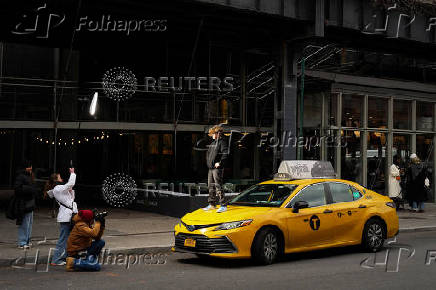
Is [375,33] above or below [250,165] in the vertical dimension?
above

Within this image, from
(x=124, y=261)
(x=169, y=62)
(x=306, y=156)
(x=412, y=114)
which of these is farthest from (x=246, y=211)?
(x=412, y=114)

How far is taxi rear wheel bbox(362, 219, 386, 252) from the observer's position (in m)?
11.7

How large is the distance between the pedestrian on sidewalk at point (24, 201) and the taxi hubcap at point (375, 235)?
22.2ft

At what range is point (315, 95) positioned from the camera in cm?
2384

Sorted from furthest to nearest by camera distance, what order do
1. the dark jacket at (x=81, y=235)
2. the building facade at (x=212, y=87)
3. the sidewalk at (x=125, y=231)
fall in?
the building facade at (x=212, y=87) < the sidewalk at (x=125, y=231) < the dark jacket at (x=81, y=235)

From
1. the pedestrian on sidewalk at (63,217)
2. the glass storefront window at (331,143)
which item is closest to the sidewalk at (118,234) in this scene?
the pedestrian on sidewalk at (63,217)

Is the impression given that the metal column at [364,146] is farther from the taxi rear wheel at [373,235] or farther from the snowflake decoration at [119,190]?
the taxi rear wheel at [373,235]

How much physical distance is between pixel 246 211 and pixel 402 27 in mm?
14127

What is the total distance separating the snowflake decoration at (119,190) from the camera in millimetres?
21062

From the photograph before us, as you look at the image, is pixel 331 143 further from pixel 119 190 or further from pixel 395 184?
pixel 119 190

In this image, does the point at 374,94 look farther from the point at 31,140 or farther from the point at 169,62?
the point at 31,140

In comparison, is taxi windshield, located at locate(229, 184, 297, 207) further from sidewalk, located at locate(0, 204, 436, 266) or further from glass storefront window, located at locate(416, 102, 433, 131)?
glass storefront window, located at locate(416, 102, 433, 131)

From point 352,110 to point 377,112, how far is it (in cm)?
146

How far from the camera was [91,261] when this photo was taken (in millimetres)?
9648
